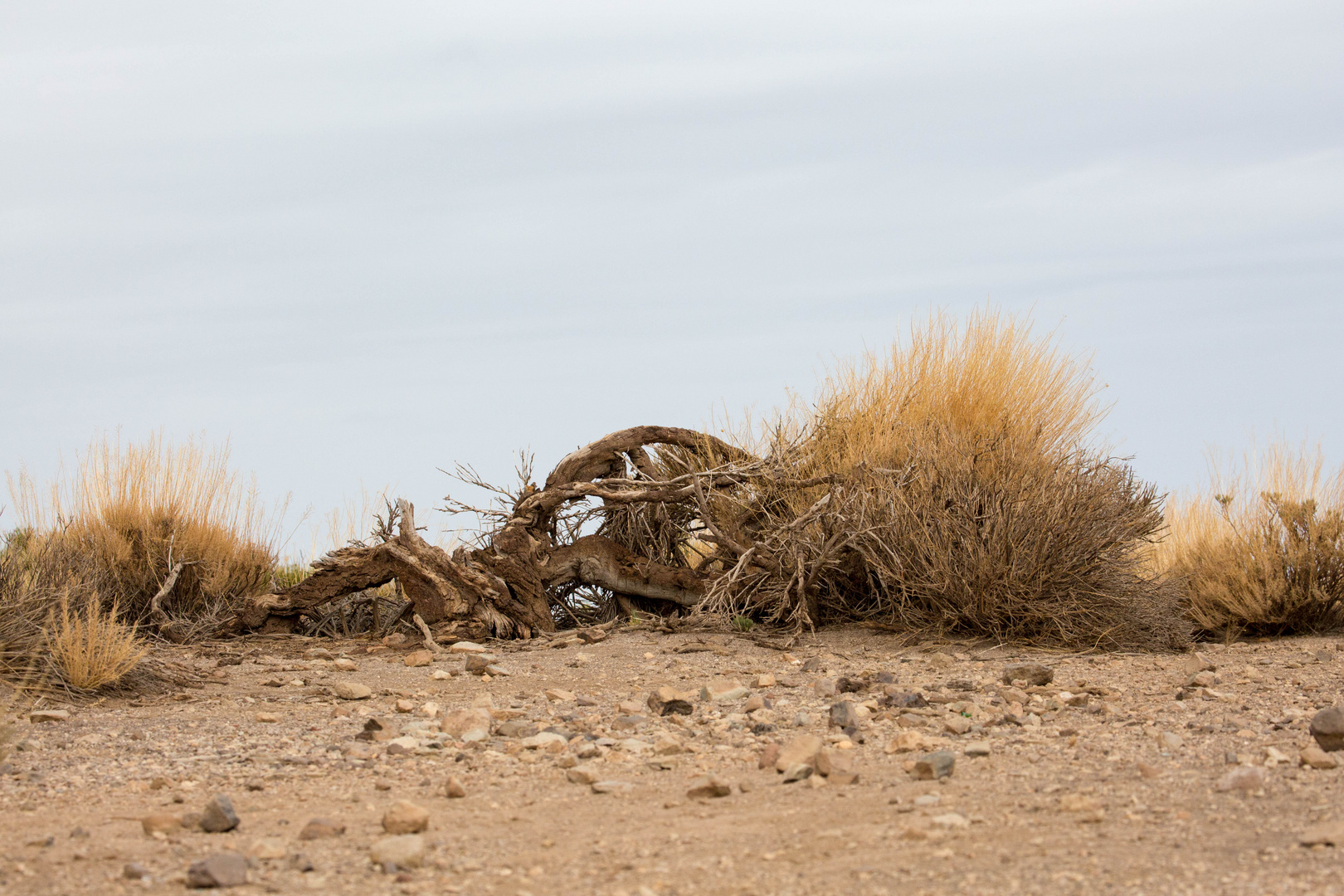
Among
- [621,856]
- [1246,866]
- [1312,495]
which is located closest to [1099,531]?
[1312,495]

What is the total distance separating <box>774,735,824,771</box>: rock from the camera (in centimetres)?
395

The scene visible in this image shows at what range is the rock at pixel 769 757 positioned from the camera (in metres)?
4.05

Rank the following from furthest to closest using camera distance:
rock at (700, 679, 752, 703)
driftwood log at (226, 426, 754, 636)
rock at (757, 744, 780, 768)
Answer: driftwood log at (226, 426, 754, 636)
rock at (700, 679, 752, 703)
rock at (757, 744, 780, 768)

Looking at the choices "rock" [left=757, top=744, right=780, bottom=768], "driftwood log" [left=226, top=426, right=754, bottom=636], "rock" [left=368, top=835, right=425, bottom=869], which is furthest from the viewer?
"driftwood log" [left=226, top=426, right=754, bottom=636]

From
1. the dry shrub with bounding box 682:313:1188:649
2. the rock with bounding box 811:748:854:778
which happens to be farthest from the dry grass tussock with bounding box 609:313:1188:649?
the rock with bounding box 811:748:854:778

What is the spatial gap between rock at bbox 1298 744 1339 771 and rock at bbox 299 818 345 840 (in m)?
3.25

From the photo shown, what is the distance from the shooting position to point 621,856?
3.12 m

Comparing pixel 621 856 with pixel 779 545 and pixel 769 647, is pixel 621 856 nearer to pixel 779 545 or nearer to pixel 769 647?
pixel 769 647

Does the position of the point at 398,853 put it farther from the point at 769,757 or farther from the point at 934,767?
the point at 934,767

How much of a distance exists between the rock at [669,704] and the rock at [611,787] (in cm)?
127

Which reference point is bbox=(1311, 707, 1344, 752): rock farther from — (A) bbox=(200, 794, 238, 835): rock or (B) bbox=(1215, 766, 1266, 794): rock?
(A) bbox=(200, 794, 238, 835): rock

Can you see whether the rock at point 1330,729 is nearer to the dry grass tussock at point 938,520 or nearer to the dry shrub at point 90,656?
the dry grass tussock at point 938,520

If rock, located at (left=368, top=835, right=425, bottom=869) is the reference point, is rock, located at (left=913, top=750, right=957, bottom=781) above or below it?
above

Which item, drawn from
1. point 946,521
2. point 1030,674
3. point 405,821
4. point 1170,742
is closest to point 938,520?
point 946,521
